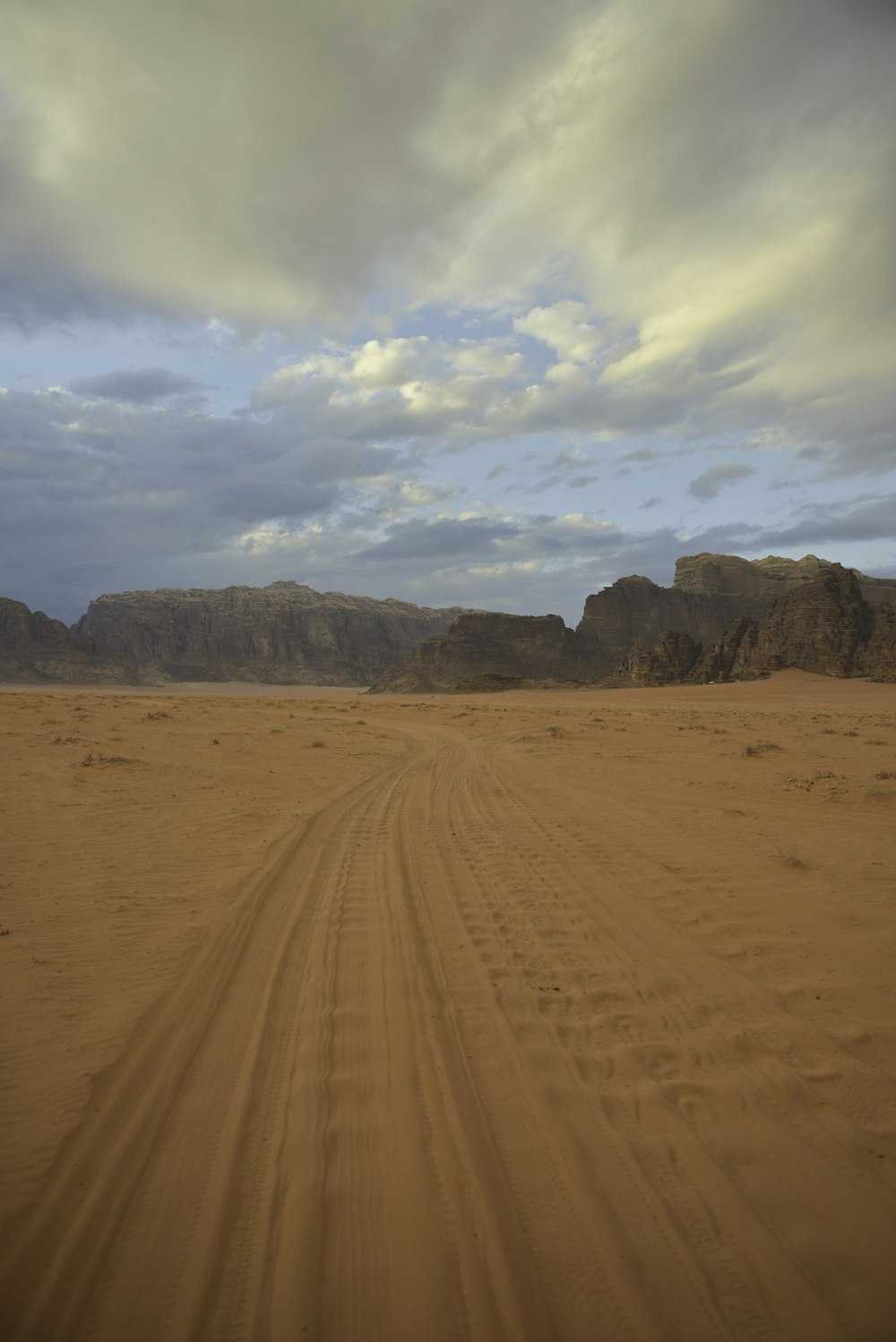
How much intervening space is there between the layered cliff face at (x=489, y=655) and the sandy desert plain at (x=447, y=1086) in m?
73.5

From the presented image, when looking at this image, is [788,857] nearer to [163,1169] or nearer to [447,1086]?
[447,1086]

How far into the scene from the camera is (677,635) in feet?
226

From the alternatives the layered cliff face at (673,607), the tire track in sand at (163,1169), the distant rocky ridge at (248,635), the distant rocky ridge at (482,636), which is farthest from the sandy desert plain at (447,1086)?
the distant rocky ridge at (248,635)

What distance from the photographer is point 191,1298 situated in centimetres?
233

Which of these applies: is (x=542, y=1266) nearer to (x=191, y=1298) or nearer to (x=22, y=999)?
(x=191, y=1298)

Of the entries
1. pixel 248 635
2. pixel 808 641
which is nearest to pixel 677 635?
pixel 808 641

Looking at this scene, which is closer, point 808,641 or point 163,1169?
point 163,1169

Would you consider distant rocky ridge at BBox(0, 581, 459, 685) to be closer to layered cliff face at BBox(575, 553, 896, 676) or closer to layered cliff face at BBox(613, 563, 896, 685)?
layered cliff face at BBox(575, 553, 896, 676)

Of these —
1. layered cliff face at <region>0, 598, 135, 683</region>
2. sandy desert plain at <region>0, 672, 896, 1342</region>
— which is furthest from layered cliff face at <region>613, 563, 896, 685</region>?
layered cliff face at <region>0, 598, 135, 683</region>

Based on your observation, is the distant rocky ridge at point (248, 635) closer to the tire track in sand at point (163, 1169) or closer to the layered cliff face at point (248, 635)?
the layered cliff face at point (248, 635)

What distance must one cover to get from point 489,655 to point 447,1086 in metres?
89.1

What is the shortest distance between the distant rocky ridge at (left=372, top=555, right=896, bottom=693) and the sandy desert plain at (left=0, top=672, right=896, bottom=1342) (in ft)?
189

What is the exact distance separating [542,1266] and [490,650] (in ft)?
298

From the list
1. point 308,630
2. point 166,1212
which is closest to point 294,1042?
point 166,1212
